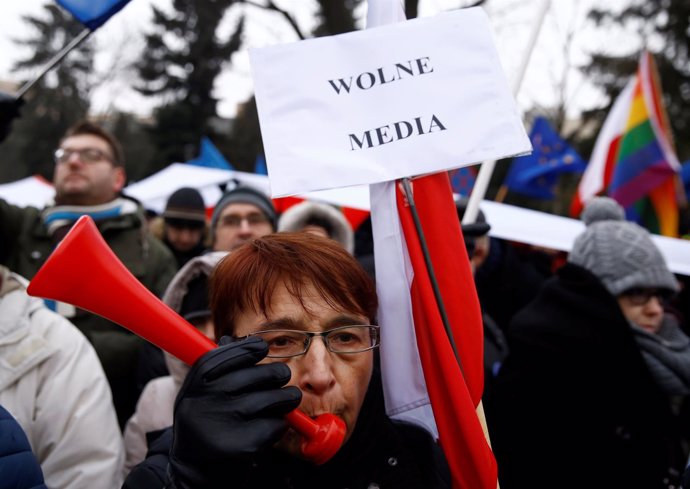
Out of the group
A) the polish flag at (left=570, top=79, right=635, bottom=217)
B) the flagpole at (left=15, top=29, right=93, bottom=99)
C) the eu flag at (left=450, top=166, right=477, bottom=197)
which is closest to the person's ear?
the flagpole at (left=15, top=29, right=93, bottom=99)

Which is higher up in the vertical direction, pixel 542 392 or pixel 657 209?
pixel 657 209

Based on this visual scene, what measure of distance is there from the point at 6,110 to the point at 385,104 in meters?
1.43

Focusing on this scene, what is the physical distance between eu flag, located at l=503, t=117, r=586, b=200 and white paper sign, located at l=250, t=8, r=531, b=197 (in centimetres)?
621

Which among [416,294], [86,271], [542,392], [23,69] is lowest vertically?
[542,392]

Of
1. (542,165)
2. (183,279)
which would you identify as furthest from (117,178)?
(542,165)

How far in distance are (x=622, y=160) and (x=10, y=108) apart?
198 inches

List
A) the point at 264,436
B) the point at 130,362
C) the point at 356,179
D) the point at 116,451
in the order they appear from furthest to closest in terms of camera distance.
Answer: the point at 130,362
the point at 116,451
the point at 356,179
the point at 264,436

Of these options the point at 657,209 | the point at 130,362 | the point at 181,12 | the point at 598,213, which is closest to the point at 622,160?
the point at 657,209

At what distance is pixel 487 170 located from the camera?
7.63 feet

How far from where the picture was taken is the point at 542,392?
7.36 feet

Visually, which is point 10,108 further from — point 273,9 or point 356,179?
point 273,9

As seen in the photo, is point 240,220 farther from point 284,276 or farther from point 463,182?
point 463,182

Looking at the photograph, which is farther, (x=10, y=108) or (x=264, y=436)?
(x=10, y=108)

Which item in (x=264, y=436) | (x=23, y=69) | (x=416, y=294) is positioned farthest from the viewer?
(x=23, y=69)
